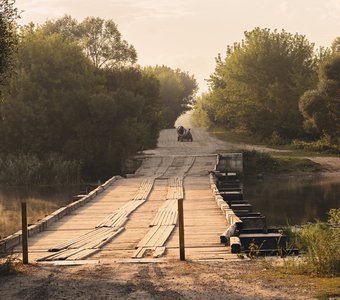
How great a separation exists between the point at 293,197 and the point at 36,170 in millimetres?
17667

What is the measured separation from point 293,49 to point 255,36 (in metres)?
4.29

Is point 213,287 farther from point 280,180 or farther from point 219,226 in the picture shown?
point 280,180

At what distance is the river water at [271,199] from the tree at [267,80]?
20.7 meters

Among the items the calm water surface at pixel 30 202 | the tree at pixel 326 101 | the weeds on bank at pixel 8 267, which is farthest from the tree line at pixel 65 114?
the weeds on bank at pixel 8 267

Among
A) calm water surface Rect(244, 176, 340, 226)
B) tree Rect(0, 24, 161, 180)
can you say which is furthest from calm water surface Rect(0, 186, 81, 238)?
calm water surface Rect(244, 176, 340, 226)

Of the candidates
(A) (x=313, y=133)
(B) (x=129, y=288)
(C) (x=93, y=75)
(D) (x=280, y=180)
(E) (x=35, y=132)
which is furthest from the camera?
(A) (x=313, y=133)

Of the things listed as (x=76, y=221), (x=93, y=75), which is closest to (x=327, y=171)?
(x=93, y=75)

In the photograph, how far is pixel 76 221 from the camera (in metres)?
21.0

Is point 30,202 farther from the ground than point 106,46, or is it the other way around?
point 106,46

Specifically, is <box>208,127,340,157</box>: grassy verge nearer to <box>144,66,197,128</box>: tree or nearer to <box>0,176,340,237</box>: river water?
<box>0,176,340,237</box>: river water

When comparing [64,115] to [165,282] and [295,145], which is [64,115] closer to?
[295,145]

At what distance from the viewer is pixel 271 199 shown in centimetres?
3488

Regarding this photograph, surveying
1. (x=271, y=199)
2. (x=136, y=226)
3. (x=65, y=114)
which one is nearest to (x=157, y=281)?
(x=136, y=226)

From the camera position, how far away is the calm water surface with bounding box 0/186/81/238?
92.7ft
